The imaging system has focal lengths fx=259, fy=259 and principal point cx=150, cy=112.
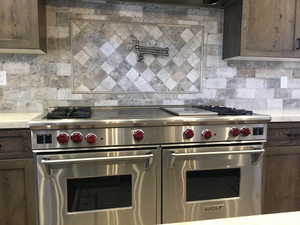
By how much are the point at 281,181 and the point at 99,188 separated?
1.37 m

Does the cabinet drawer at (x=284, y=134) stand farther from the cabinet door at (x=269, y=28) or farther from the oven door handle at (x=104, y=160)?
the oven door handle at (x=104, y=160)

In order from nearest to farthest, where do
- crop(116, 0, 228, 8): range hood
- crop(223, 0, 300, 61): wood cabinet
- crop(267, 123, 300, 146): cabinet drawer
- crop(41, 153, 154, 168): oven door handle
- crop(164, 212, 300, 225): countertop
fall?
crop(164, 212, 300, 225): countertop → crop(41, 153, 154, 168): oven door handle → crop(267, 123, 300, 146): cabinet drawer → crop(223, 0, 300, 61): wood cabinet → crop(116, 0, 228, 8): range hood

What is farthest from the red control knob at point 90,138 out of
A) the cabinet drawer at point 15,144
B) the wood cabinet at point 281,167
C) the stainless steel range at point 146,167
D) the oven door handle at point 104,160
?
the wood cabinet at point 281,167

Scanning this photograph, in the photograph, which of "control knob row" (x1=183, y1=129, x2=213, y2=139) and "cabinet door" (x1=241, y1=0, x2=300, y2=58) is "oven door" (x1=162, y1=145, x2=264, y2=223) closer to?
"control knob row" (x1=183, y1=129, x2=213, y2=139)

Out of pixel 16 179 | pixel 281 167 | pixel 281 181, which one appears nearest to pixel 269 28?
pixel 281 167

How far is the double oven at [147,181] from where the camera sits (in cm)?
158

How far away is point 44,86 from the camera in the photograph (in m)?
2.19

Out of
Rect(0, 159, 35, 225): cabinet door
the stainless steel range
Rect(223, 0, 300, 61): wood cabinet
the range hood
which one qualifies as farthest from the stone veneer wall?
Rect(0, 159, 35, 225): cabinet door

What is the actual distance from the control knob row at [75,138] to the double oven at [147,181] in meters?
0.03

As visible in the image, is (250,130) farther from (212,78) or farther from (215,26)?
(215,26)

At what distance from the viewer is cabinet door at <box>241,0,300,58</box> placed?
212cm

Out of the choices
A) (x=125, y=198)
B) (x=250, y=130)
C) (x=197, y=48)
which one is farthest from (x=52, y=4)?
(x=250, y=130)

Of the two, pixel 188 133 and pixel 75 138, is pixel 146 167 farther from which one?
pixel 75 138

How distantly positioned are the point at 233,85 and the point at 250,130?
81cm
